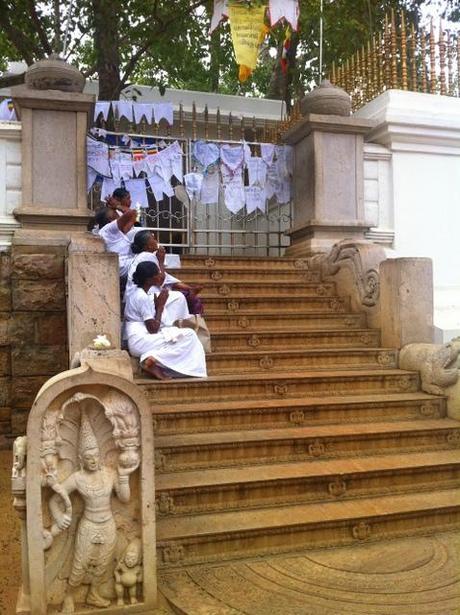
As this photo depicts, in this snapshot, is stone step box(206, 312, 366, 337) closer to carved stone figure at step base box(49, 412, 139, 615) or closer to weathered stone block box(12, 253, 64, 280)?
weathered stone block box(12, 253, 64, 280)

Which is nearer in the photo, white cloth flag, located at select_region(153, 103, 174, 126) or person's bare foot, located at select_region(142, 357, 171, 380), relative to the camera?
person's bare foot, located at select_region(142, 357, 171, 380)

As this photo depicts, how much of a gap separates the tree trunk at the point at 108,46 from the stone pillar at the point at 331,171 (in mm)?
3987

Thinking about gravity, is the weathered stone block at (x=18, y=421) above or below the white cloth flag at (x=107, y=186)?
below

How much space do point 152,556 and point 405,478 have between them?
2073mm

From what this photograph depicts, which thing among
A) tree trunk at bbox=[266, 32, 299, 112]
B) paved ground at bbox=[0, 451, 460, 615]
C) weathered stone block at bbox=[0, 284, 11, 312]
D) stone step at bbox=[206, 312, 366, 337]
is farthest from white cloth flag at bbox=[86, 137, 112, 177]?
tree trunk at bbox=[266, 32, 299, 112]

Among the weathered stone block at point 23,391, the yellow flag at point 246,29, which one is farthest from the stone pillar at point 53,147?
the yellow flag at point 246,29

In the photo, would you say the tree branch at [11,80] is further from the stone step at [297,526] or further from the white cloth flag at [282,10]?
the stone step at [297,526]

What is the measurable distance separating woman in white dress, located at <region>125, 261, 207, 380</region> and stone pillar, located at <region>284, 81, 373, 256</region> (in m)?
2.87

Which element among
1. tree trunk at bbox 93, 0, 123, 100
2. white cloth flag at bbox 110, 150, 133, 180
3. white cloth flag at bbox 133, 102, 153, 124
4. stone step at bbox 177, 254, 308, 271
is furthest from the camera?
tree trunk at bbox 93, 0, 123, 100

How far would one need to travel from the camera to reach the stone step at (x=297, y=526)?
11.5ft

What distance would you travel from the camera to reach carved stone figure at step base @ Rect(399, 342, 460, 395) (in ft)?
16.4

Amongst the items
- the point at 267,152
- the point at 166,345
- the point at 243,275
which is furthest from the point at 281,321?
the point at 267,152

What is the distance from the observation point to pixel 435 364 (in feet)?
16.8

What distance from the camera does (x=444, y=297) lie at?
23.7ft
